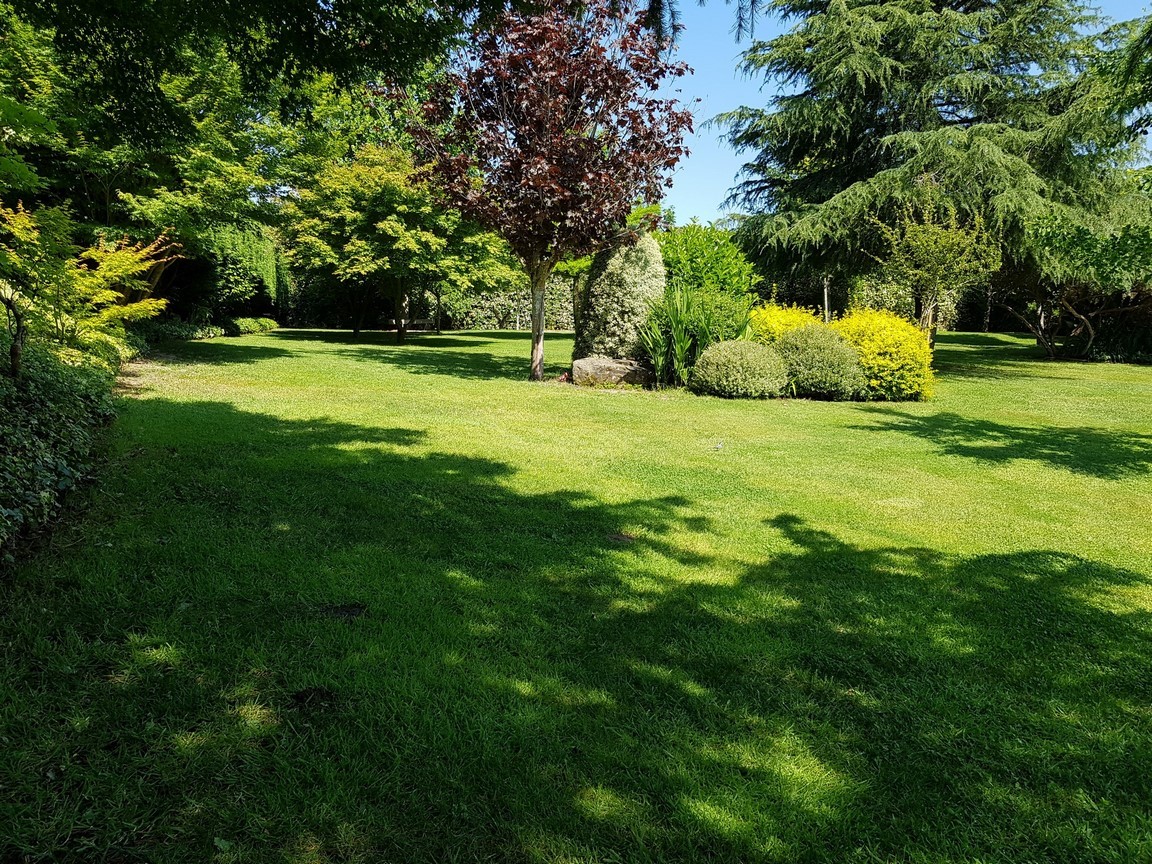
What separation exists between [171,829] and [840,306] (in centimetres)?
3263

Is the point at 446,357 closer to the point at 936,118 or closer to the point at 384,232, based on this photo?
the point at 384,232

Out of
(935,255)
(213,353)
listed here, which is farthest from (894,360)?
(213,353)

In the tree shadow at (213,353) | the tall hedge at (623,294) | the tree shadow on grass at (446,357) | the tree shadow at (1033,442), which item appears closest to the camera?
the tree shadow at (1033,442)

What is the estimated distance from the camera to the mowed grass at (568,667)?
1899 mm

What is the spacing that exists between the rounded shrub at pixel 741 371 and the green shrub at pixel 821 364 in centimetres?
34

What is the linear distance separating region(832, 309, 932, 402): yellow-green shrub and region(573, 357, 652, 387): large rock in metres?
3.75

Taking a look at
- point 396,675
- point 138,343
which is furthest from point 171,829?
point 138,343

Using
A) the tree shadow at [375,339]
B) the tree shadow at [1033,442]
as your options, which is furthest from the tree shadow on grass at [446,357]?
the tree shadow at [1033,442]

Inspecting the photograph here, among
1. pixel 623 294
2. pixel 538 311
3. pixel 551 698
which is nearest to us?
pixel 551 698

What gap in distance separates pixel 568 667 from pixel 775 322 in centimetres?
1220

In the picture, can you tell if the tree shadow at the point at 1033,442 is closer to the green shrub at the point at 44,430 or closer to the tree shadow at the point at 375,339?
the green shrub at the point at 44,430

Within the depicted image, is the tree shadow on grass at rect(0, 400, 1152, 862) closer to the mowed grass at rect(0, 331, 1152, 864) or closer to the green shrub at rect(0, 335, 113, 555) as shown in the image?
the mowed grass at rect(0, 331, 1152, 864)

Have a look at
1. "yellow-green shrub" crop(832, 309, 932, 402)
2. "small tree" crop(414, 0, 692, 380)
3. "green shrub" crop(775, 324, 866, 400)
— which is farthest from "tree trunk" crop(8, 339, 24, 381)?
"yellow-green shrub" crop(832, 309, 932, 402)

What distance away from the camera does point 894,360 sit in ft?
37.6
